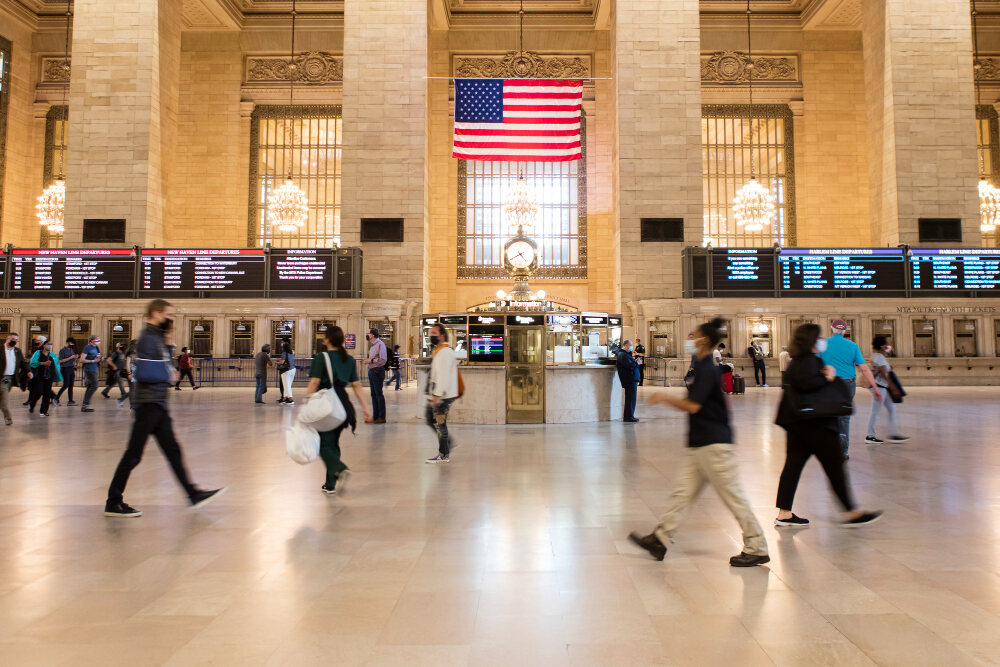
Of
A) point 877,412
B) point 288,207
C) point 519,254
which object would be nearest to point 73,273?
point 288,207

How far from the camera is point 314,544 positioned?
13.3 ft

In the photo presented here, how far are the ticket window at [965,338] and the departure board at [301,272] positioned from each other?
1843cm

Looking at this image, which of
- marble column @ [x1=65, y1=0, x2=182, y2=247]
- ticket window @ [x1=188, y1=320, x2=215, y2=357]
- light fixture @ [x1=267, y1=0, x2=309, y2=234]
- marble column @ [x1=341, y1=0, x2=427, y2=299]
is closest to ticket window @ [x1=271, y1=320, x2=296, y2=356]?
ticket window @ [x1=188, y1=320, x2=215, y2=357]

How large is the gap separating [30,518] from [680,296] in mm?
17136

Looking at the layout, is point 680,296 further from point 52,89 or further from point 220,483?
point 52,89

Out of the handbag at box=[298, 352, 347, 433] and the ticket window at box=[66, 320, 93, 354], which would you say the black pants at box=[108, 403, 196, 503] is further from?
the ticket window at box=[66, 320, 93, 354]

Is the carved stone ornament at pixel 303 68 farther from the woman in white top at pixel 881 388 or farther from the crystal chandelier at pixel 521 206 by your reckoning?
the woman in white top at pixel 881 388

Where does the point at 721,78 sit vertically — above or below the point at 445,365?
above

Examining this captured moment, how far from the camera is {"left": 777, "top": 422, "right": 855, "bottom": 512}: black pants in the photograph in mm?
4312

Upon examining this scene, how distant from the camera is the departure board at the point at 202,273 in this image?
1855cm

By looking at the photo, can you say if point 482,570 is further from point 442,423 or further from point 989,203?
point 989,203

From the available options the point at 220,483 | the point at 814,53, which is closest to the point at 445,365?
the point at 220,483

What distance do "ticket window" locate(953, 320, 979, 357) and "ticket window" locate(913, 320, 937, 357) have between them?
65 cm

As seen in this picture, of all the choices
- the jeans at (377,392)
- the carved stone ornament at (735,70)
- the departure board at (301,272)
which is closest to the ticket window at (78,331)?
the departure board at (301,272)
